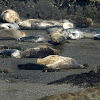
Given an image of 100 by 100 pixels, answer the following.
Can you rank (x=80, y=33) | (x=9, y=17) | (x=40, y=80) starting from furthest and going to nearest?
(x=9, y=17), (x=80, y=33), (x=40, y=80)

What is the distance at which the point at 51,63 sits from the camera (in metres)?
9.84

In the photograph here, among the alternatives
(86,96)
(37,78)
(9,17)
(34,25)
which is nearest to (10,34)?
(34,25)

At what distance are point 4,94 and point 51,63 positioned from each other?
3.55 metres

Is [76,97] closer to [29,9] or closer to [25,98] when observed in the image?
[25,98]

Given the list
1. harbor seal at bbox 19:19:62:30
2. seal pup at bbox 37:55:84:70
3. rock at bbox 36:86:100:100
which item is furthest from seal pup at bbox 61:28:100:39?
rock at bbox 36:86:100:100

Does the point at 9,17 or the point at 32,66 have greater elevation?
the point at 32,66

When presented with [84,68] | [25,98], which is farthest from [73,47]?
[25,98]

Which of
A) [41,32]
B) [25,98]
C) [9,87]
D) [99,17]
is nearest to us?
[25,98]

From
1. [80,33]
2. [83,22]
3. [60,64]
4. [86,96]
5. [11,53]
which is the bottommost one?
[83,22]

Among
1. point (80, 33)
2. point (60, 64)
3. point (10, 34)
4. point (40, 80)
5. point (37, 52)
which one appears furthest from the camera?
point (80, 33)

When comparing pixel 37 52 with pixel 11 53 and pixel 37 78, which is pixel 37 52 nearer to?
pixel 11 53

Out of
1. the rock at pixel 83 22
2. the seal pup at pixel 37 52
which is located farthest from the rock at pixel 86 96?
the rock at pixel 83 22

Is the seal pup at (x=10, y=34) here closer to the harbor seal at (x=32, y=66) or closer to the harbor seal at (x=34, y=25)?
the harbor seal at (x=34, y=25)

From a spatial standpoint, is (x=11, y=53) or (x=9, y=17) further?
(x=9, y=17)
